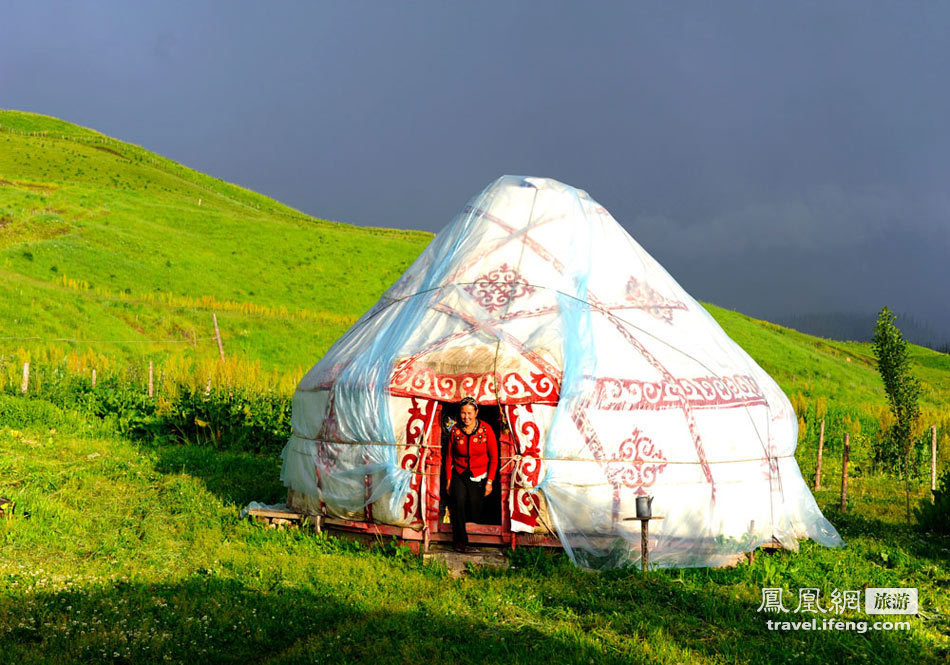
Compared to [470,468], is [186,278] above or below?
above

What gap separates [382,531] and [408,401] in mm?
1084

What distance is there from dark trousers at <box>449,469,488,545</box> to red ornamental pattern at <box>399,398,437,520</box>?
0.89 ft

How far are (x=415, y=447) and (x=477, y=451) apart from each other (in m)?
0.51

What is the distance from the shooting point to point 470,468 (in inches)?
248

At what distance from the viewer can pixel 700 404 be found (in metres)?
6.32

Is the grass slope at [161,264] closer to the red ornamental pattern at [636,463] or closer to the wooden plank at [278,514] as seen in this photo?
the wooden plank at [278,514]

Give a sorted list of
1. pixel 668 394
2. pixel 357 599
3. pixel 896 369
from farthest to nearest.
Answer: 1. pixel 896 369
2. pixel 668 394
3. pixel 357 599

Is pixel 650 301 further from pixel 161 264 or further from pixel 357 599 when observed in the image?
pixel 161 264

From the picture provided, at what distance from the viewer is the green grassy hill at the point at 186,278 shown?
22.1 metres

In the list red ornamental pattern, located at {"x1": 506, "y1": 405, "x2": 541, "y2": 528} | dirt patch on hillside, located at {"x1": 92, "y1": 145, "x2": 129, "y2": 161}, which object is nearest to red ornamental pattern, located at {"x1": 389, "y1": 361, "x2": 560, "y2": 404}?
red ornamental pattern, located at {"x1": 506, "y1": 405, "x2": 541, "y2": 528}

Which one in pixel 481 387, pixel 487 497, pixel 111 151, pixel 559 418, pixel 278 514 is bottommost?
pixel 278 514

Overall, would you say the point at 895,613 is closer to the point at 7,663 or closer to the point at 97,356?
the point at 7,663

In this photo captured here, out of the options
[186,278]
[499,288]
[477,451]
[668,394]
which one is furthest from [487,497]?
[186,278]

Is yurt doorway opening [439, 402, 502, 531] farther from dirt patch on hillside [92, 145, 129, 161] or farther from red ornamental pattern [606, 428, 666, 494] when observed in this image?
dirt patch on hillside [92, 145, 129, 161]
